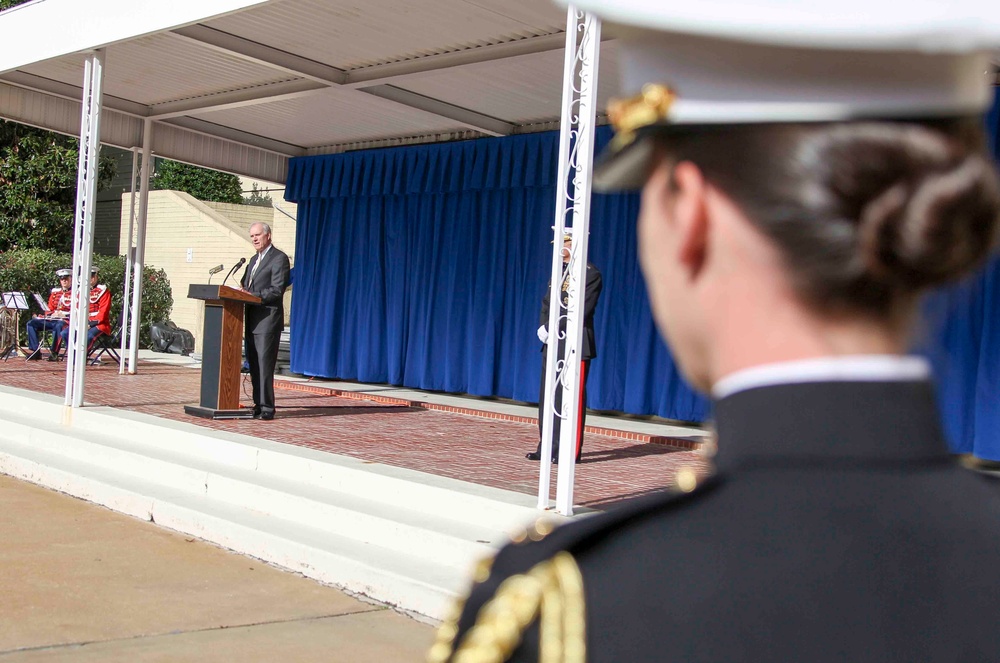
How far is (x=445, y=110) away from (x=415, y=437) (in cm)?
419

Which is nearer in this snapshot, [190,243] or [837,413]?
[837,413]

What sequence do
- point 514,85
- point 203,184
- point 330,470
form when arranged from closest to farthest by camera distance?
point 330,470 → point 514,85 → point 203,184

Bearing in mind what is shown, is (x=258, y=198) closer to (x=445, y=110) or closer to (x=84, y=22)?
(x=445, y=110)

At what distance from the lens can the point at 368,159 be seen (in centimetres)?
1399

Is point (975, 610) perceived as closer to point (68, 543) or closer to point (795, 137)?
point (795, 137)

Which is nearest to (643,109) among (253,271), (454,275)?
(253,271)

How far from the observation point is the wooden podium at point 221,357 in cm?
910

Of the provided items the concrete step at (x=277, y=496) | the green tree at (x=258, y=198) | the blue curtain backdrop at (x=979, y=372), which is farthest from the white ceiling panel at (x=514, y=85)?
the green tree at (x=258, y=198)

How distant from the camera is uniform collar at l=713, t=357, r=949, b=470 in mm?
689

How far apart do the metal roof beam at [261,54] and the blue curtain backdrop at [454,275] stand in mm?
2547

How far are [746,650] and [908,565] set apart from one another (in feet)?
0.39

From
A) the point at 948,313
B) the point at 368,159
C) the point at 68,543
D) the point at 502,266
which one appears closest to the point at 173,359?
the point at 368,159

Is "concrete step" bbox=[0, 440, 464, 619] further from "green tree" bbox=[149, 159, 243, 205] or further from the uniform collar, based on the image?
"green tree" bbox=[149, 159, 243, 205]

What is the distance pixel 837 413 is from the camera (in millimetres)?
688
